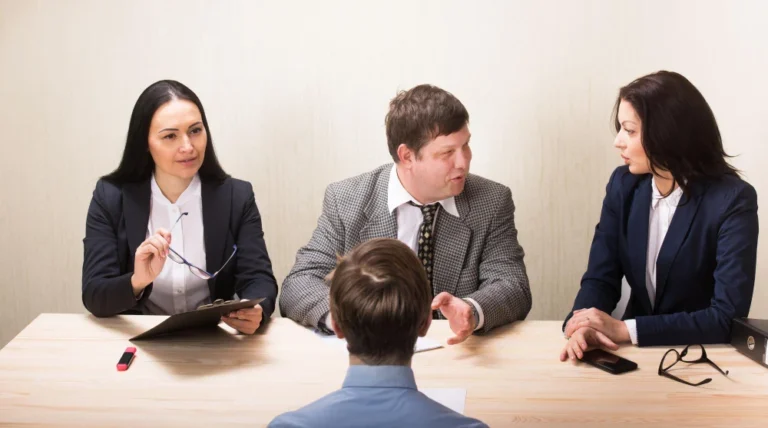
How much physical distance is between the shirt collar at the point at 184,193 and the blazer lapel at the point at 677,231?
4.93 feet

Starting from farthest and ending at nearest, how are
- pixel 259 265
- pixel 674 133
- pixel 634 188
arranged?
pixel 259 265 < pixel 634 188 < pixel 674 133

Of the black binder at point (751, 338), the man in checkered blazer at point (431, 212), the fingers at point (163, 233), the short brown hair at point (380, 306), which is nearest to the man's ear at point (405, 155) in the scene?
the man in checkered blazer at point (431, 212)

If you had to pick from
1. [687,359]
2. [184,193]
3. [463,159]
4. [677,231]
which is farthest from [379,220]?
[687,359]

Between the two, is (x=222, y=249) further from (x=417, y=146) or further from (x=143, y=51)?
(x=143, y=51)

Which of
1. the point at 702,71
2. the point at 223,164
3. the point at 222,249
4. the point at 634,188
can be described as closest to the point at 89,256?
the point at 222,249

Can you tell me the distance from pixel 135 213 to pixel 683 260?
5.62 ft

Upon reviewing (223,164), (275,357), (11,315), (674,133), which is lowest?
(11,315)

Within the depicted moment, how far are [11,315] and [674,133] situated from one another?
2790 millimetres

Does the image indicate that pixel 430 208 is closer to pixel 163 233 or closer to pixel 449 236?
pixel 449 236

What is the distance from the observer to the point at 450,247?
2.74m

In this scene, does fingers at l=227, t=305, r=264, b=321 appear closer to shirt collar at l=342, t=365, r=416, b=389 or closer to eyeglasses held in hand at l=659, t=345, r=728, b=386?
shirt collar at l=342, t=365, r=416, b=389

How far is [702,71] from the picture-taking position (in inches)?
126

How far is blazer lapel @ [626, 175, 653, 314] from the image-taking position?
264 centimetres

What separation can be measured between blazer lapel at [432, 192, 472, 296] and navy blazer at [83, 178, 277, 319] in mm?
→ 530
